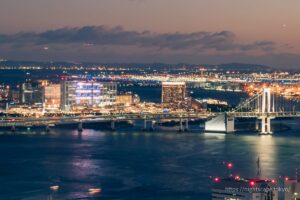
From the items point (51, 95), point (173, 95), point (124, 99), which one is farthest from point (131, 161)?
point (124, 99)

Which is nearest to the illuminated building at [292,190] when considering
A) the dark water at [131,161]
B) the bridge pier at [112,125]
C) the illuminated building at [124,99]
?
the dark water at [131,161]

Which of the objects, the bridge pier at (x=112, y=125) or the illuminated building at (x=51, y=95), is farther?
the illuminated building at (x=51, y=95)

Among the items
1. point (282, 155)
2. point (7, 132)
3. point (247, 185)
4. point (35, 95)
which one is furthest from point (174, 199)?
point (35, 95)

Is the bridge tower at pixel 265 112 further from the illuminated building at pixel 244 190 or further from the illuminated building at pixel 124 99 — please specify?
the illuminated building at pixel 244 190

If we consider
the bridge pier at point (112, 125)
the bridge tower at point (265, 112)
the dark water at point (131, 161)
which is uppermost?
the bridge tower at point (265, 112)

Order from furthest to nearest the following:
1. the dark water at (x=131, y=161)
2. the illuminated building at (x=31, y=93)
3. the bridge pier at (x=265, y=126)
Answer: the illuminated building at (x=31, y=93), the bridge pier at (x=265, y=126), the dark water at (x=131, y=161)

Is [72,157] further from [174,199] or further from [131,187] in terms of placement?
[174,199]
